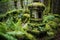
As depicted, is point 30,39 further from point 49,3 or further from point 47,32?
point 49,3

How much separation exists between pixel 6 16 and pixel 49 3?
512 centimetres

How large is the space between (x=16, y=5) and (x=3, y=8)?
2739 mm

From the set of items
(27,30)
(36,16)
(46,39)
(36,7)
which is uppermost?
(36,7)

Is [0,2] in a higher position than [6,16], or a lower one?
higher

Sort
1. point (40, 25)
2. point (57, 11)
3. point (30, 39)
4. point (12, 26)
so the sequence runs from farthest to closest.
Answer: point (57, 11) < point (40, 25) < point (12, 26) < point (30, 39)

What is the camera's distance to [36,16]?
8320 mm

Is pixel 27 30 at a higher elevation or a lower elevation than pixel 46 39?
higher

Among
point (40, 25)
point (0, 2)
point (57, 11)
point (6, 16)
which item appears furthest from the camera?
point (57, 11)

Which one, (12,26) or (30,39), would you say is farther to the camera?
(12,26)

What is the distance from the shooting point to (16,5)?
46.1 feet

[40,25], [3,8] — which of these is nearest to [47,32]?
[40,25]

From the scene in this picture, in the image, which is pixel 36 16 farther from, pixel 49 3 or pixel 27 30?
pixel 49 3

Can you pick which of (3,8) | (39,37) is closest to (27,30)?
→ (39,37)

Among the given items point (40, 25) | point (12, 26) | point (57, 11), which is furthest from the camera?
point (57, 11)
